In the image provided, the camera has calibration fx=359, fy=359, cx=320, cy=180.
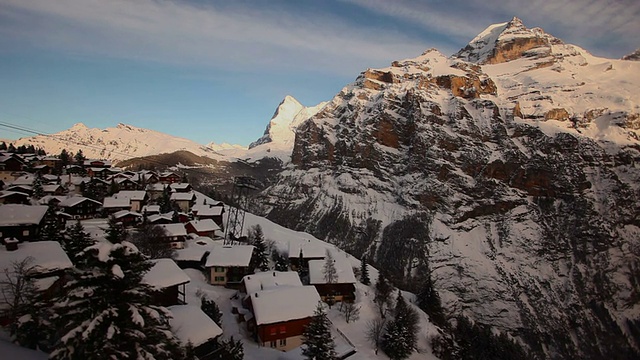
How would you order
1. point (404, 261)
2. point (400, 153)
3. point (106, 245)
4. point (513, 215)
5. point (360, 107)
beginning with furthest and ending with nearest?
point (360, 107) < point (400, 153) < point (513, 215) < point (404, 261) < point (106, 245)

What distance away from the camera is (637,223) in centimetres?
12444

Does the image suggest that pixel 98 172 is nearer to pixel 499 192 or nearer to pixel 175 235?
pixel 175 235

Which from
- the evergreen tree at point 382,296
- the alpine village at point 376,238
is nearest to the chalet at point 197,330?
the alpine village at point 376,238

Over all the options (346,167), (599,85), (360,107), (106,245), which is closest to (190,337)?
→ (106,245)

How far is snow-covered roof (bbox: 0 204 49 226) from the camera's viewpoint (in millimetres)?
37000

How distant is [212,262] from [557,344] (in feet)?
324

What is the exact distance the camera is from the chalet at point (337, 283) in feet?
167

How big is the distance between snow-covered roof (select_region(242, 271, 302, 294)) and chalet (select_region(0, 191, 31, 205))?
1479 inches

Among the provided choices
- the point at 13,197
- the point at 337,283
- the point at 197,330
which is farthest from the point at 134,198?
the point at 197,330

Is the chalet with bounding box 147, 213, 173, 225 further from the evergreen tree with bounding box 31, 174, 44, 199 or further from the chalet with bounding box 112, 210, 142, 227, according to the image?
the evergreen tree with bounding box 31, 174, 44, 199

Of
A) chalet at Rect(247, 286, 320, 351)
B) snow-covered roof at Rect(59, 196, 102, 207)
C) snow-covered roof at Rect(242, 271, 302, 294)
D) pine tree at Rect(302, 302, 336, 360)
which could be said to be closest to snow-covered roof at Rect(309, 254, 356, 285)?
snow-covered roof at Rect(242, 271, 302, 294)

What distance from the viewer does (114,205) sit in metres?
62.1

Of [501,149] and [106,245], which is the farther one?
[501,149]

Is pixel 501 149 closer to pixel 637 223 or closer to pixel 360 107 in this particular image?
pixel 637 223
